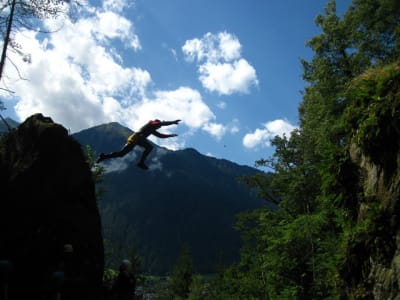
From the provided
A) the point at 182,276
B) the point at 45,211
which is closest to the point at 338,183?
the point at 45,211

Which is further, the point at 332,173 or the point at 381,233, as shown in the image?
the point at 332,173

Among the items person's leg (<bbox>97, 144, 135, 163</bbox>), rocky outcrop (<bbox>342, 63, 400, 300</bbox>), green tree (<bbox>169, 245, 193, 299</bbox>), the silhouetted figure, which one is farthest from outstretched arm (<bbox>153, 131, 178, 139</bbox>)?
green tree (<bbox>169, 245, 193, 299</bbox>)

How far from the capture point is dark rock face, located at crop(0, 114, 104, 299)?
38.9 ft

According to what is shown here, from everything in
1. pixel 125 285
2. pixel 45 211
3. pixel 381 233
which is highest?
pixel 45 211

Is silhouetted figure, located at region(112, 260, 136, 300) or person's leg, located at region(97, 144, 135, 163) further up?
person's leg, located at region(97, 144, 135, 163)

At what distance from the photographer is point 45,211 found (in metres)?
12.6

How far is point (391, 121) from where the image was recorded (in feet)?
24.1

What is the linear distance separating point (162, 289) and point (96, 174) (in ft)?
140

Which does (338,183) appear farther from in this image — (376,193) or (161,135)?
(161,135)

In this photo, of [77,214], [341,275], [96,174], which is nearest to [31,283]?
[77,214]

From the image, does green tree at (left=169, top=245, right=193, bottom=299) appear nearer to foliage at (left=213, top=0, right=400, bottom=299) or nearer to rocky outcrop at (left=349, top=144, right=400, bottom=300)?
foliage at (left=213, top=0, right=400, bottom=299)

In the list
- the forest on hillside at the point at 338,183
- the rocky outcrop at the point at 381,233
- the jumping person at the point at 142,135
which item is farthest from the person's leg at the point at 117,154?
the rocky outcrop at the point at 381,233

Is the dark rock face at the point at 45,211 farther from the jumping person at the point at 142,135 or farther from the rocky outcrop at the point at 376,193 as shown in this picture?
the rocky outcrop at the point at 376,193

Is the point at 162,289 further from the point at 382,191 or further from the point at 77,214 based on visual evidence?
the point at 382,191
